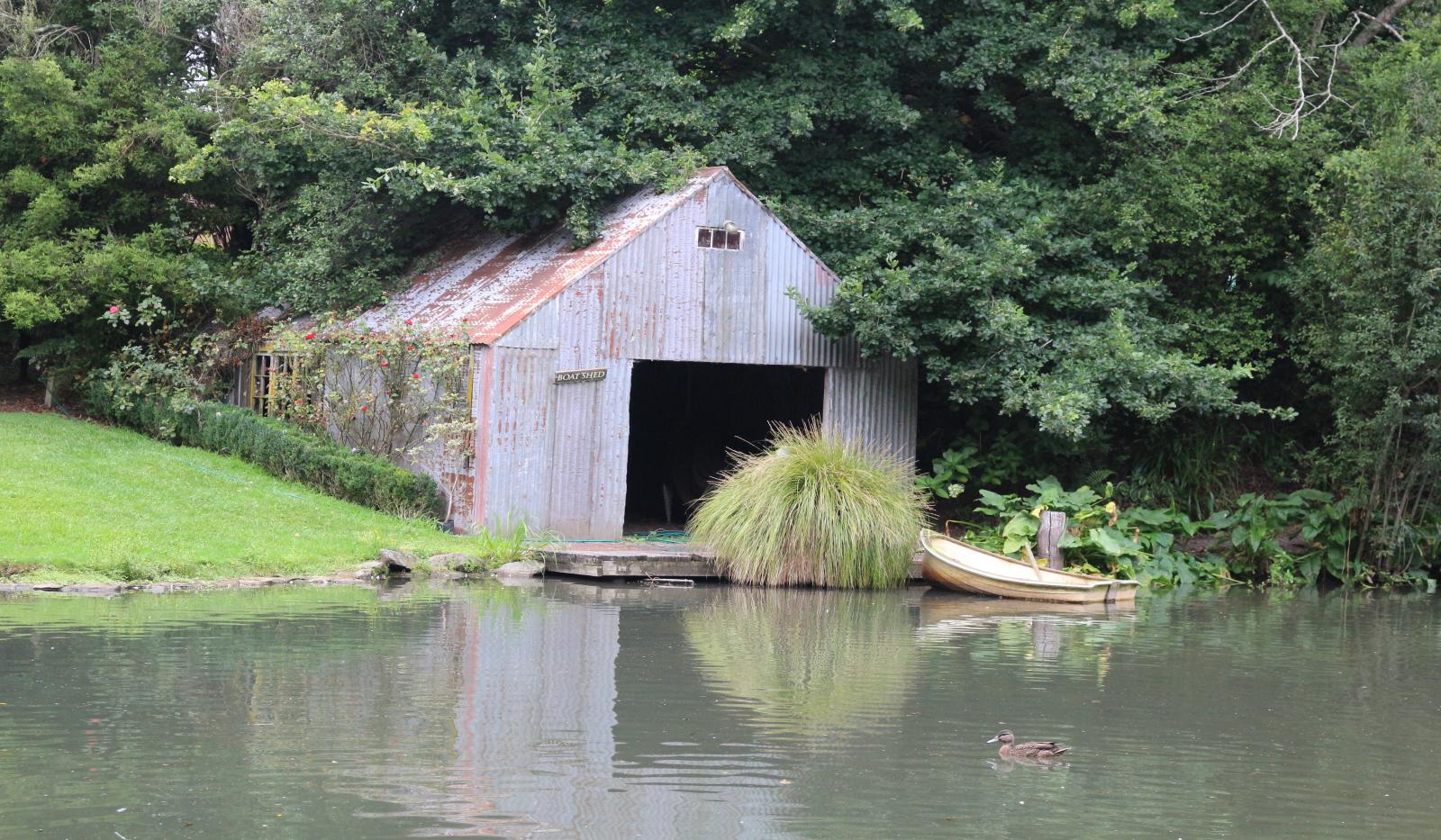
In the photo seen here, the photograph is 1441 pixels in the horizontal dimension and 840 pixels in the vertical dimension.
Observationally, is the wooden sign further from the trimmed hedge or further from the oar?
the oar

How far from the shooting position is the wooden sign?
18766 millimetres

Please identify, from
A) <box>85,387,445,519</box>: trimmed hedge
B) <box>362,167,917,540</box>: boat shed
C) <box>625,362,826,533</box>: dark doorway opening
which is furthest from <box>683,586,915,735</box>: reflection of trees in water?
<box>625,362,826,533</box>: dark doorway opening

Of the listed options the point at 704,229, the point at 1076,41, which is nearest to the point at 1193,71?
the point at 1076,41

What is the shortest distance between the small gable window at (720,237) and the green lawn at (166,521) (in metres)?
5.09

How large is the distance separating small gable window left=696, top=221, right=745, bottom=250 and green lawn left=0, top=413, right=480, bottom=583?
509 centimetres

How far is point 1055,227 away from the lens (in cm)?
2164

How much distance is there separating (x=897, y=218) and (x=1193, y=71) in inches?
207

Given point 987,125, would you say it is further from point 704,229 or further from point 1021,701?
point 1021,701

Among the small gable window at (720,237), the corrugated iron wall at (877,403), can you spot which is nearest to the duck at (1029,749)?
the small gable window at (720,237)

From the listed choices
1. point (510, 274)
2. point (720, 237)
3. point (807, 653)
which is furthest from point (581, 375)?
point (807, 653)

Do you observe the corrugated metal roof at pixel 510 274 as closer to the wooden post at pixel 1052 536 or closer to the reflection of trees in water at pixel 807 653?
the reflection of trees in water at pixel 807 653

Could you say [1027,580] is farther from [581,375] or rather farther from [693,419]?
[693,419]

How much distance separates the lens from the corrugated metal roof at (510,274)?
1903 centimetres

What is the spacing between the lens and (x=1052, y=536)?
18.2 m
